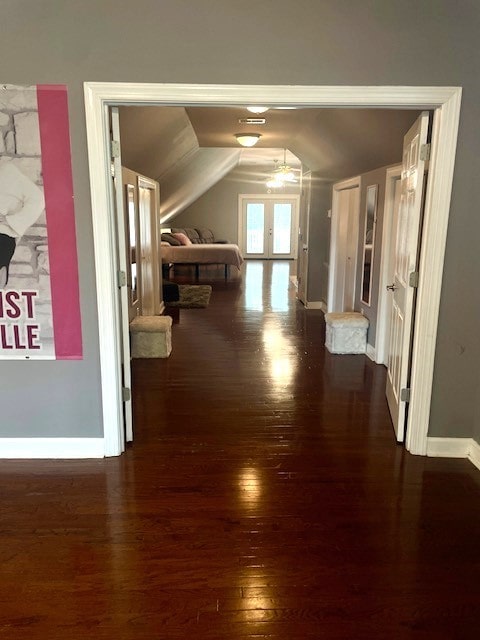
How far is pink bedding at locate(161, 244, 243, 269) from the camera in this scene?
1045 cm

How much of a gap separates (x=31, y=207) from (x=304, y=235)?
215 inches

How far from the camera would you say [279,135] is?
601cm

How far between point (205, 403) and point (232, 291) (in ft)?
17.4

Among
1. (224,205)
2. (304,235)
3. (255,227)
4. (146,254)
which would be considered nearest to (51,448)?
(146,254)

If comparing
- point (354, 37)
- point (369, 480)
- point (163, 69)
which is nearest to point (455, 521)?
point (369, 480)

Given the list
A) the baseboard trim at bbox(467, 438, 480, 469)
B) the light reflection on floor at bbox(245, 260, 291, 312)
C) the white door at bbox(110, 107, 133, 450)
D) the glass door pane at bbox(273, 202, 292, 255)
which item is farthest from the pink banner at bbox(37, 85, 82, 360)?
the glass door pane at bbox(273, 202, 292, 255)

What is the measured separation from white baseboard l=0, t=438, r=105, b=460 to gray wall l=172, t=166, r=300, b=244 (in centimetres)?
1167

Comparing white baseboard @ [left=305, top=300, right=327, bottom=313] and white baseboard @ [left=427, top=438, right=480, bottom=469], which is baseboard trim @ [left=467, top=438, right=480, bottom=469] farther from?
white baseboard @ [left=305, top=300, right=327, bottom=313]

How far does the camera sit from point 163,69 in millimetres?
2393

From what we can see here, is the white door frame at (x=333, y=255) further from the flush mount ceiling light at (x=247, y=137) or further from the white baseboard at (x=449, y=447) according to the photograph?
the white baseboard at (x=449, y=447)

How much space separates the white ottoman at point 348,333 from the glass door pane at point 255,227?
987 cm

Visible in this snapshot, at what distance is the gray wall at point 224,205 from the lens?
14.1 metres

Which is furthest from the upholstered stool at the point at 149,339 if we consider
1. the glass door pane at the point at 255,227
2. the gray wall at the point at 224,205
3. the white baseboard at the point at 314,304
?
the glass door pane at the point at 255,227

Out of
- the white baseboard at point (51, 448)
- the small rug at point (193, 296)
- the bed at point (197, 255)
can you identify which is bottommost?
the white baseboard at point (51, 448)
